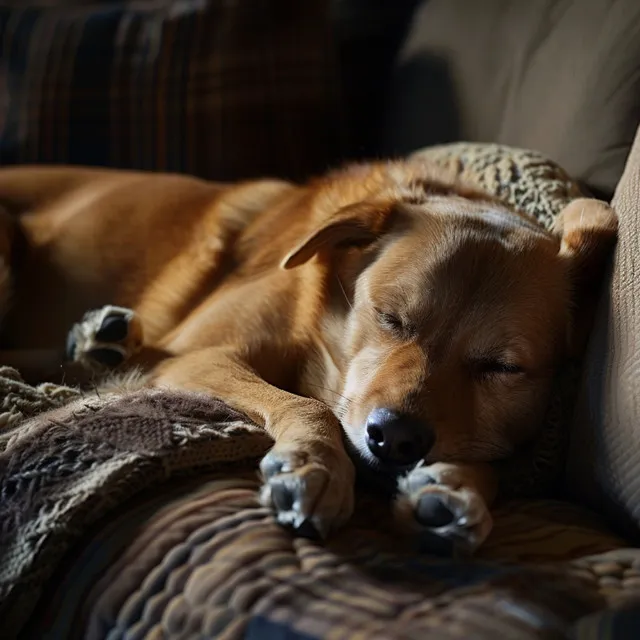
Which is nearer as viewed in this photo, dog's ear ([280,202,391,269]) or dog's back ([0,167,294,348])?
dog's ear ([280,202,391,269])

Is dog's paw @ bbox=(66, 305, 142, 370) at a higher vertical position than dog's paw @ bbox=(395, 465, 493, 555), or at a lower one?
lower

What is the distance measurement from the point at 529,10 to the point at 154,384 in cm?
134

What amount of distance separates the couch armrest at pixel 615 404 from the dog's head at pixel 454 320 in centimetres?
10

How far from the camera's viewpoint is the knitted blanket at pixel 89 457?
3.12 feet

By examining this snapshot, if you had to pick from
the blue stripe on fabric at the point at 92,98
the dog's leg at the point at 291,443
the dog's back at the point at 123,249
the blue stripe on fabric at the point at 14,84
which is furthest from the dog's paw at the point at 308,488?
the blue stripe on fabric at the point at 14,84

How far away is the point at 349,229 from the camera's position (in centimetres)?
147

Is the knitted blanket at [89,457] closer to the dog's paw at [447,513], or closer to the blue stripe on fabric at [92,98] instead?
the dog's paw at [447,513]

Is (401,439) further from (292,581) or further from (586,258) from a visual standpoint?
(586,258)

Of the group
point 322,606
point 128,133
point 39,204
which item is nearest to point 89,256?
point 39,204

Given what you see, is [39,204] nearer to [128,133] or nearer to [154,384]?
[128,133]

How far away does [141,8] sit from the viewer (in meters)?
2.49

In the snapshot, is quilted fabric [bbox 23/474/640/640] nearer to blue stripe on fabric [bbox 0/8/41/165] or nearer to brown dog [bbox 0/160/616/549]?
brown dog [bbox 0/160/616/549]

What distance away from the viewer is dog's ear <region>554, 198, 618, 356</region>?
1.36 m

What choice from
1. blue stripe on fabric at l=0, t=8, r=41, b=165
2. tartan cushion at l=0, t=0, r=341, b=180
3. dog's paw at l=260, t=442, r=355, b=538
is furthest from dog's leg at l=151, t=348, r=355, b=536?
blue stripe on fabric at l=0, t=8, r=41, b=165
